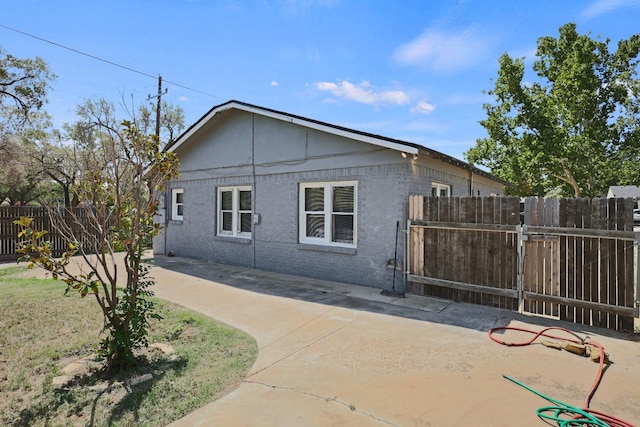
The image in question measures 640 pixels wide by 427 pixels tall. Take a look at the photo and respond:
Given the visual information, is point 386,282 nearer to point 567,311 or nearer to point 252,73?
point 567,311

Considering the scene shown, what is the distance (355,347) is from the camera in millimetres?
4344

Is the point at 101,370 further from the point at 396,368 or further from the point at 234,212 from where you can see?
the point at 234,212

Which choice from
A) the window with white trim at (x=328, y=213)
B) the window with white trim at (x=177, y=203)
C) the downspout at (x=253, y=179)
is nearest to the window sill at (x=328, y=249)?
the window with white trim at (x=328, y=213)

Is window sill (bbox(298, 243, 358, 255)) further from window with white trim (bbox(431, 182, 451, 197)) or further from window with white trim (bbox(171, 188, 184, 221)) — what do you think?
window with white trim (bbox(171, 188, 184, 221))

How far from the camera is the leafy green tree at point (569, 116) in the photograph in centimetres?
2144

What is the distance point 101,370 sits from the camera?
3.69m

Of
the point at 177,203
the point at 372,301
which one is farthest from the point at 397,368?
the point at 177,203

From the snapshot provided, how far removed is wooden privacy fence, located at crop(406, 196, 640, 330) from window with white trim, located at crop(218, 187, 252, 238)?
538cm

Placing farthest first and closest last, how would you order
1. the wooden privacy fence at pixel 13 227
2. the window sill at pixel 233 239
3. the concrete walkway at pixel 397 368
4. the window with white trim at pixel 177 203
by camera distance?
the window with white trim at pixel 177 203 < the wooden privacy fence at pixel 13 227 < the window sill at pixel 233 239 < the concrete walkway at pixel 397 368

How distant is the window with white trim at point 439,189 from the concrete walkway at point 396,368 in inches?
129

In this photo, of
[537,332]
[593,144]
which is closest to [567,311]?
[537,332]

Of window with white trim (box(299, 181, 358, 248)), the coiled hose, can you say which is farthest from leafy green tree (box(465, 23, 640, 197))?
the coiled hose

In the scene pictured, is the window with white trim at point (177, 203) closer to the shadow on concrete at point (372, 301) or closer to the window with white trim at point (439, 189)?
the shadow on concrete at point (372, 301)

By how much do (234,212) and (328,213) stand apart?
3.63 metres
